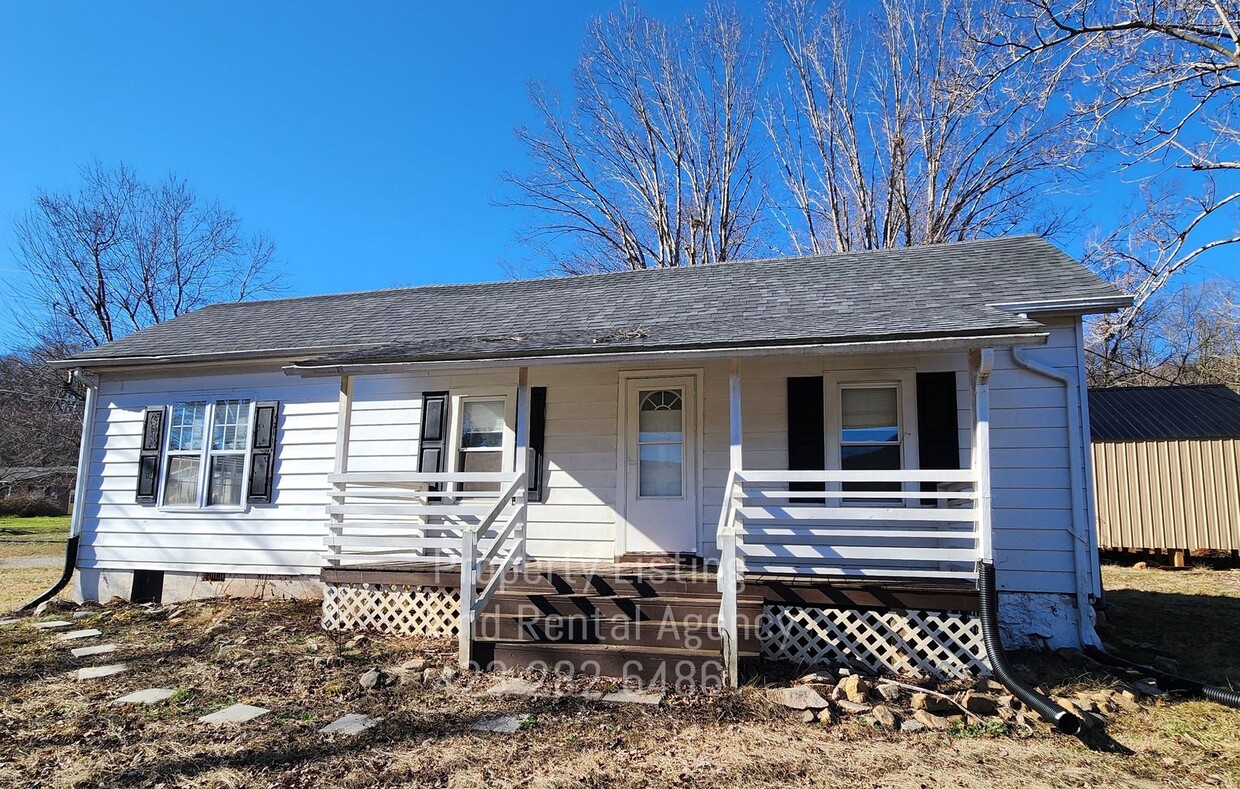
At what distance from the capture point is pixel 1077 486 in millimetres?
6516

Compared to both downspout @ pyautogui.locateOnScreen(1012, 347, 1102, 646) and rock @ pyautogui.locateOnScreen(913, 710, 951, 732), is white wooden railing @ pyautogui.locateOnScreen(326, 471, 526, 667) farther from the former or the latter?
downspout @ pyautogui.locateOnScreen(1012, 347, 1102, 646)

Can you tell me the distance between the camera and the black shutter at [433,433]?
26.2 feet

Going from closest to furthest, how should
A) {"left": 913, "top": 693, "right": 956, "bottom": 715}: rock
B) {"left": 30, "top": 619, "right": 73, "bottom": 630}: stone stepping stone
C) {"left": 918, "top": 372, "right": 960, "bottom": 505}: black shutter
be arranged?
1. {"left": 913, "top": 693, "right": 956, "bottom": 715}: rock
2. {"left": 918, "top": 372, "right": 960, "bottom": 505}: black shutter
3. {"left": 30, "top": 619, "right": 73, "bottom": 630}: stone stepping stone

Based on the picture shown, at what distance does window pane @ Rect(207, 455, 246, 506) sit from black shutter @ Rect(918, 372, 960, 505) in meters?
7.84

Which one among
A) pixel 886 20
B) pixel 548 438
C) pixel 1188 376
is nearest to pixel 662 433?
pixel 548 438

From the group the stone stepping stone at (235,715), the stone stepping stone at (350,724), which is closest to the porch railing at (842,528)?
the stone stepping stone at (350,724)

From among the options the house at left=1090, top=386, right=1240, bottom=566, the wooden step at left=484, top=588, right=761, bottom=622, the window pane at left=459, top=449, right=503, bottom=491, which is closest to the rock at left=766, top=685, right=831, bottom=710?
the wooden step at left=484, top=588, right=761, bottom=622

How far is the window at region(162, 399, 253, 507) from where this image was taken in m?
8.78

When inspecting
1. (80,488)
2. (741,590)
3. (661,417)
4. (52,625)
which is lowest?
(52,625)

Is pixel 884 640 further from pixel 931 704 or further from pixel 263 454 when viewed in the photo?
pixel 263 454

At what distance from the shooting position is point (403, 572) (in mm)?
6871

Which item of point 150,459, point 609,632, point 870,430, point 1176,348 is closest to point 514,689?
point 609,632

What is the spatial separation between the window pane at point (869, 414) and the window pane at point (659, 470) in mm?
1725

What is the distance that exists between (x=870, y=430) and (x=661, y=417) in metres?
2.14
